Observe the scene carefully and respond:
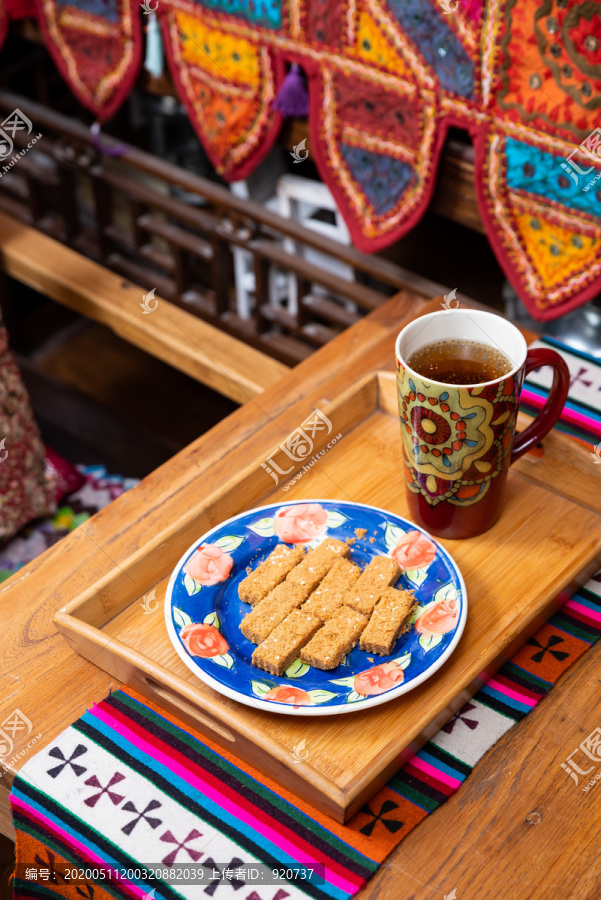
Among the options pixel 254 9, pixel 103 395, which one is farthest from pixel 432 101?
pixel 103 395

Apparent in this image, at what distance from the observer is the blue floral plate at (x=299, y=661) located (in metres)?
0.75

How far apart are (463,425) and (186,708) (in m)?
0.36

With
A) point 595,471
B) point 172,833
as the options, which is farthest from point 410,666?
point 595,471

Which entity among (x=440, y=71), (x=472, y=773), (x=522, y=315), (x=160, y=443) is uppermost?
(x=440, y=71)

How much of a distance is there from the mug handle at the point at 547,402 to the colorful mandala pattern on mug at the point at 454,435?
0.16 feet

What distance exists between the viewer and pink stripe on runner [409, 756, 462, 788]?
0.75m

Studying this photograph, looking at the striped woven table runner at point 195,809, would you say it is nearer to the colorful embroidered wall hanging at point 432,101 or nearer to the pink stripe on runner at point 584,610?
the pink stripe on runner at point 584,610

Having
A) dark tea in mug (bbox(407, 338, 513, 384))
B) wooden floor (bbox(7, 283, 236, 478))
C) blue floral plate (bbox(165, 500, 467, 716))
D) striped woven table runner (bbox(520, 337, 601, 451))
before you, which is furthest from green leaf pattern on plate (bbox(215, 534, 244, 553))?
wooden floor (bbox(7, 283, 236, 478))

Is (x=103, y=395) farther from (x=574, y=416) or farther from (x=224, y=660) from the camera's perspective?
(x=224, y=660)

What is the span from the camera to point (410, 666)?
77 cm

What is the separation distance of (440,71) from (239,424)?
2.17 feet

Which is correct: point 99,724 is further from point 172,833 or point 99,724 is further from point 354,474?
point 354,474

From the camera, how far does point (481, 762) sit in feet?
2.52

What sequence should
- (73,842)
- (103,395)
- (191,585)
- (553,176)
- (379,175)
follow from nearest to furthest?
(73,842) → (191,585) → (553,176) → (379,175) → (103,395)
